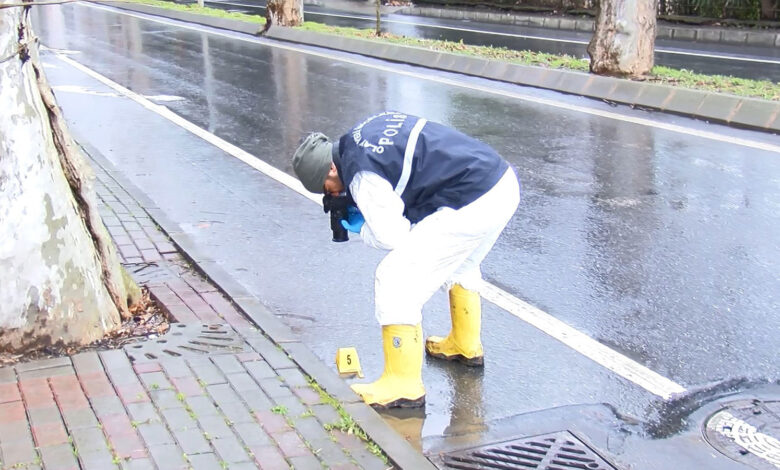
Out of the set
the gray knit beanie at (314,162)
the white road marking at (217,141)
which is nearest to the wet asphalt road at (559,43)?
the white road marking at (217,141)

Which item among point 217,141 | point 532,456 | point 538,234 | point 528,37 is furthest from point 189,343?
point 528,37

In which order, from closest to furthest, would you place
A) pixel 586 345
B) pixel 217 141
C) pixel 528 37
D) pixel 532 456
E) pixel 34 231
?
pixel 532 456, pixel 34 231, pixel 586 345, pixel 217 141, pixel 528 37

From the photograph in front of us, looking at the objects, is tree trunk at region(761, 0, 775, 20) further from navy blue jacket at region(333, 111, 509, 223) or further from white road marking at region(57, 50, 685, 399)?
navy blue jacket at region(333, 111, 509, 223)

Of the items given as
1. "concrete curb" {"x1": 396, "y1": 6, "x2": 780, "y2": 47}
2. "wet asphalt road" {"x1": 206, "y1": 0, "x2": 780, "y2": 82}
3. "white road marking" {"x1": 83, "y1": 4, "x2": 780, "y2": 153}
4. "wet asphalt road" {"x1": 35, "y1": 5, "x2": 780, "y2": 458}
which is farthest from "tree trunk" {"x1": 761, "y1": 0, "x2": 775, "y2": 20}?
"wet asphalt road" {"x1": 35, "y1": 5, "x2": 780, "y2": 458}

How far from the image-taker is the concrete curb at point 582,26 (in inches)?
791

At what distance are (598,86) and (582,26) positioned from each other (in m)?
11.5

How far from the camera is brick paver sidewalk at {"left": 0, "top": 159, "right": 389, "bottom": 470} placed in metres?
3.70

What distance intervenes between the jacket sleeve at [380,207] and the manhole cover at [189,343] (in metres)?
1.07

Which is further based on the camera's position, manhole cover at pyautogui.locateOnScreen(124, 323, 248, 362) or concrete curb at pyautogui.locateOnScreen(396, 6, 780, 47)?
concrete curb at pyautogui.locateOnScreen(396, 6, 780, 47)

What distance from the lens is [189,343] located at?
479 cm

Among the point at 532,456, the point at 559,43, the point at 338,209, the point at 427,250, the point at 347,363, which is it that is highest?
the point at 338,209

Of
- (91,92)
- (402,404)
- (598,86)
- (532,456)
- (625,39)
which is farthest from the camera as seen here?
(625,39)

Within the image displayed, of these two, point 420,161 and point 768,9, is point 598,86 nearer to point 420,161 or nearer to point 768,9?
point 420,161

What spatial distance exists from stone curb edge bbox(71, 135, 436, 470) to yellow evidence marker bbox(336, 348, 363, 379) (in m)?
0.09
